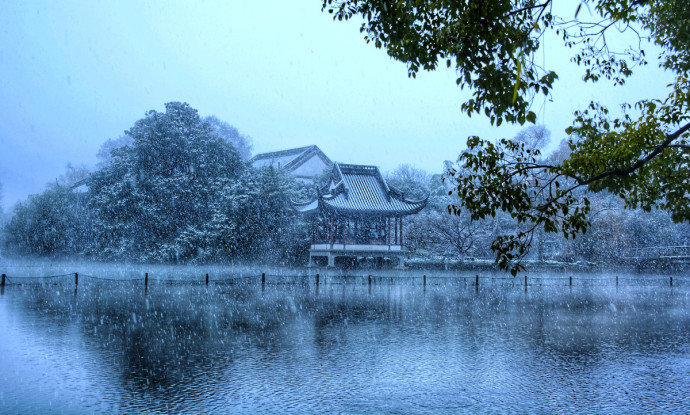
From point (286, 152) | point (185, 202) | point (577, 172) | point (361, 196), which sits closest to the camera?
point (577, 172)

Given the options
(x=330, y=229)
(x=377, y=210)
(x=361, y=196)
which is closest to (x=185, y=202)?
(x=330, y=229)

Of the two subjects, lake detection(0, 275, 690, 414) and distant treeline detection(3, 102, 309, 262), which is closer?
lake detection(0, 275, 690, 414)

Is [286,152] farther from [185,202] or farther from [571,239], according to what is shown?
[571,239]

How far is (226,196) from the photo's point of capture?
1510 inches

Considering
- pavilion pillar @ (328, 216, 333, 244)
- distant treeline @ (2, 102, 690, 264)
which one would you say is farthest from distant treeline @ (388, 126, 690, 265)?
pavilion pillar @ (328, 216, 333, 244)

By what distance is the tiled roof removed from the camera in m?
37.9

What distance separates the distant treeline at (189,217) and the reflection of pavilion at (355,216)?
7.06ft

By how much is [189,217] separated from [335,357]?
32.0 m

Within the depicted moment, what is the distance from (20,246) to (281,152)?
94.5 feet

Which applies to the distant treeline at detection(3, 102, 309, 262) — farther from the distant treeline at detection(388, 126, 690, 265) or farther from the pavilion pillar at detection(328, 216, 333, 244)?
the distant treeline at detection(388, 126, 690, 265)

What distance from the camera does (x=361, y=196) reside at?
3956cm

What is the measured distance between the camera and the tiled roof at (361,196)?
124ft

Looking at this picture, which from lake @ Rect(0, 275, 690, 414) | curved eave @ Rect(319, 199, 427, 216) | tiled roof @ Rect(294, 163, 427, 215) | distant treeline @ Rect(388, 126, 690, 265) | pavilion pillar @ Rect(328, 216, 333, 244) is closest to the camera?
lake @ Rect(0, 275, 690, 414)

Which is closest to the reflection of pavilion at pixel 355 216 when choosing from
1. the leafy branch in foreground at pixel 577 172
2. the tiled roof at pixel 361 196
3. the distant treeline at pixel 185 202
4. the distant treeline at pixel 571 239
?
the tiled roof at pixel 361 196
